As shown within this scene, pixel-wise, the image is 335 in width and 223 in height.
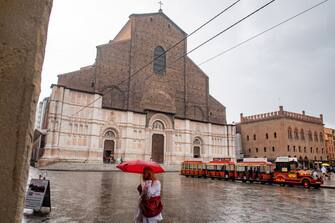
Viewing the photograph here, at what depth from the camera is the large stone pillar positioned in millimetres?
1301

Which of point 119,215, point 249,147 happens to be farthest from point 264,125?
point 119,215

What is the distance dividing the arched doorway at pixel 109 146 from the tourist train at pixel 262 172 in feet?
35.7

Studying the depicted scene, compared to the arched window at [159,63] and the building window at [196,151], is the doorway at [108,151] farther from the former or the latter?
the building window at [196,151]

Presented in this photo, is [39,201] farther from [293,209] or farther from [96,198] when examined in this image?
[293,209]

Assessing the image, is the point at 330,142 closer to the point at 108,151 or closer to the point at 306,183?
the point at 306,183

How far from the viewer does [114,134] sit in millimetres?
30641

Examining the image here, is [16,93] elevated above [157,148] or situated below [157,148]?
below

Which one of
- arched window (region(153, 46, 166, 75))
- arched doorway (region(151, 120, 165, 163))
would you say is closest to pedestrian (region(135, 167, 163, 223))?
arched doorway (region(151, 120, 165, 163))

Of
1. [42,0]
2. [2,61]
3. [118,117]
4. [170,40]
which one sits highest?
[170,40]

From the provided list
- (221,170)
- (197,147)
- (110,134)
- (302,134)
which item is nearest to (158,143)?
(110,134)

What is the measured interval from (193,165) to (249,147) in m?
27.2

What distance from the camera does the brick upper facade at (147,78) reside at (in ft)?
101

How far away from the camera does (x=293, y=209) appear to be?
8.07 metres

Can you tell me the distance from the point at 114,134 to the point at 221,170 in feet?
47.9
